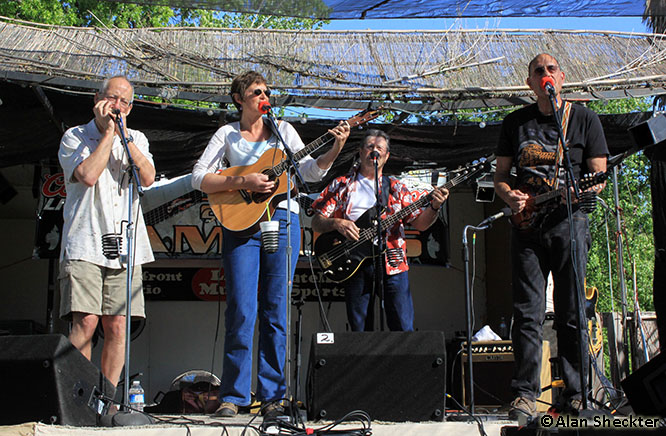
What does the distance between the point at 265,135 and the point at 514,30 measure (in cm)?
379

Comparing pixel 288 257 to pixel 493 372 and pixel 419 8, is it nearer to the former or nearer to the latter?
pixel 419 8

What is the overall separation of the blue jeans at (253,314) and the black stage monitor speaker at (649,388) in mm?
1960

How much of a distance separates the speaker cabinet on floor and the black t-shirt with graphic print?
2.98 metres

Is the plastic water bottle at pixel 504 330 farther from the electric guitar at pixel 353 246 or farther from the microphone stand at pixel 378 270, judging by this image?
the microphone stand at pixel 378 270

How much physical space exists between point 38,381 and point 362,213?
2.83 metres

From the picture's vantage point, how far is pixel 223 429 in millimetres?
3279

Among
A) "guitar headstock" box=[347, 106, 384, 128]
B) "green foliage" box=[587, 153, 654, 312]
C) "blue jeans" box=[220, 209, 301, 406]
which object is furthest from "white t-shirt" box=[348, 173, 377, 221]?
"green foliage" box=[587, 153, 654, 312]

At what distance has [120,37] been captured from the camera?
21.9 ft

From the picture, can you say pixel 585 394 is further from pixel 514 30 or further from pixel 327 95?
pixel 514 30

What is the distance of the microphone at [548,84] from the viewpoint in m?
3.90

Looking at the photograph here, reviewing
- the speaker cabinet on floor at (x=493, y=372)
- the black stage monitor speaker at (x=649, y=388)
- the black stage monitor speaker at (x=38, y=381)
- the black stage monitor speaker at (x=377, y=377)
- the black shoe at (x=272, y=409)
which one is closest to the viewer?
the black stage monitor speaker at (x=649, y=388)

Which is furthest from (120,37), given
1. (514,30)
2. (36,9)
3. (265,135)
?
(36,9)

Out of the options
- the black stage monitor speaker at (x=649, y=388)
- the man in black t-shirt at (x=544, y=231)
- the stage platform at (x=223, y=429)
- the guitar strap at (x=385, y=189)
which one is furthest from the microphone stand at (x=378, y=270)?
the black stage monitor speaker at (x=649, y=388)

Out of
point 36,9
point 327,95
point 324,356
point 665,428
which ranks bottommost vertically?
point 665,428
